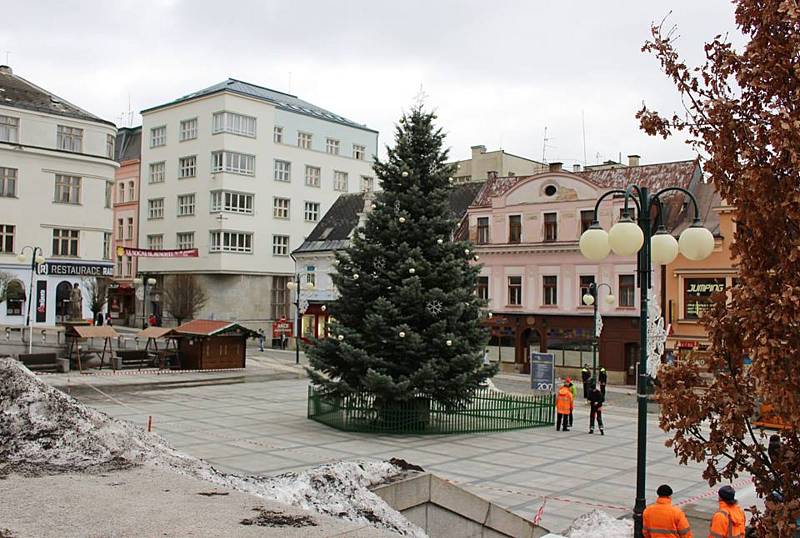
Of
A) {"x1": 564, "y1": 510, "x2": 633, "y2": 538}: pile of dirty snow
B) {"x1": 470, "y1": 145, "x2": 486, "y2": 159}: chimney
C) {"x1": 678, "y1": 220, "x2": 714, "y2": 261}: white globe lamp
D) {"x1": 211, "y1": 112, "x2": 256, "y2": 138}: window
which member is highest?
{"x1": 211, "y1": 112, "x2": 256, "y2": 138}: window

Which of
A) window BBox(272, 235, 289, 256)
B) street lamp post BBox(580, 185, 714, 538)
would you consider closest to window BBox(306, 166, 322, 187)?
window BBox(272, 235, 289, 256)

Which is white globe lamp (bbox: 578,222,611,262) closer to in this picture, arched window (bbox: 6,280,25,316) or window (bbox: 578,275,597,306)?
window (bbox: 578,275,597,306)

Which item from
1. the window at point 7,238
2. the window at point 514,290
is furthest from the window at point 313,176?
the window at point 514,290

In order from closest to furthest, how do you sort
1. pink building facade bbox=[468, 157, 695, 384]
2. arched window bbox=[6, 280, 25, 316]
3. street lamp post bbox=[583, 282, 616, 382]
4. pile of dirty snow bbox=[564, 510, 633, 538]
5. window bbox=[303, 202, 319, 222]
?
pile of dirty snow bbox=[564, 510, 633, 538], street lamp post bbox=[583, 282, 616, 382], pink building facade bbox=[468, 157, 695, 384], arched window bbox=[6, 280, 25, 316], window bbox=[303, 202, 319, 222]

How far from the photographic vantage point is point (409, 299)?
68.6 feet

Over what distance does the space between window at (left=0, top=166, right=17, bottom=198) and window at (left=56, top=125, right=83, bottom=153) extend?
10.9ft

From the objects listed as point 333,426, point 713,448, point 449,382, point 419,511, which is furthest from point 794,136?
point 333,426

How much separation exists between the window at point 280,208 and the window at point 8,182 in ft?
58.6

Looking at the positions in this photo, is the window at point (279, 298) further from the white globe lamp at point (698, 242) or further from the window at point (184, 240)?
the white globe lamp at point (698, 242)

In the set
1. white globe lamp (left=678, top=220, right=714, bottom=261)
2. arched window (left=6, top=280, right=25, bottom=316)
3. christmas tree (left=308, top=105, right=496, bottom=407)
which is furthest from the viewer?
arched window (left=6, top=280, right=25, bottom=316)

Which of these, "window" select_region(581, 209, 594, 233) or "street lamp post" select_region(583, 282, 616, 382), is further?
"window" select_region(581, 209, 594, 233)

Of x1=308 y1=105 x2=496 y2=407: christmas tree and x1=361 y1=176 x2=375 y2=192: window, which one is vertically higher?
x1=361 y1=176 x2=375 y2=192: window

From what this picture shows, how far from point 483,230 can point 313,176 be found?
2207cm

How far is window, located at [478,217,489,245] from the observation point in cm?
4359
